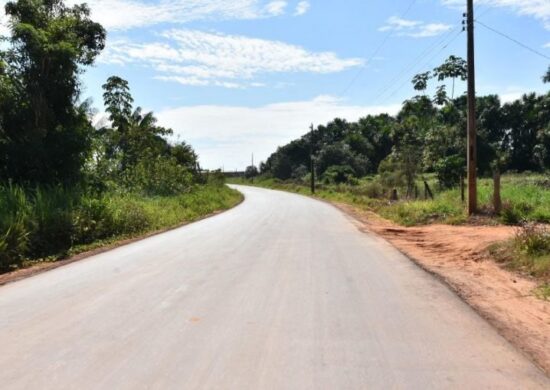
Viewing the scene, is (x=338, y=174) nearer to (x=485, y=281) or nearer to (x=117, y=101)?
(x=117, y=101)

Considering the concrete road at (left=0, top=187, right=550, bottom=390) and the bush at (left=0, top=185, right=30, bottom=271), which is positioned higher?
the bush at (left=0, top=185, right=30, bottom=271)

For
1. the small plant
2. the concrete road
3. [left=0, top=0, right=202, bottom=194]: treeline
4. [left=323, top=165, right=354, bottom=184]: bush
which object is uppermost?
[left=0, top=0, right=202, bottom=194]: treeline

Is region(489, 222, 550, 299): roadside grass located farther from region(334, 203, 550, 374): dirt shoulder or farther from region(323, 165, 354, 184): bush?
region(323, 165, 354, 184): bush

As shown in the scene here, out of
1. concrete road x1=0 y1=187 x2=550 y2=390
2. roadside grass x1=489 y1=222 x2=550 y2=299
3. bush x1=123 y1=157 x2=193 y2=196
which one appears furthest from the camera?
bush x1=123 y1=157 x2=193 y2=196

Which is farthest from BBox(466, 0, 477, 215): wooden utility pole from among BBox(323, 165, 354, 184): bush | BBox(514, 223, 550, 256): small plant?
BBox(323, 165, 354, 184): bush

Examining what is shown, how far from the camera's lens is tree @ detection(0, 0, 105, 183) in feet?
55.2

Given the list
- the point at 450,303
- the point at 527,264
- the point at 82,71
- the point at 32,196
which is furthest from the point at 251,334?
the point at 82,71

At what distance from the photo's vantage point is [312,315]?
6641mm

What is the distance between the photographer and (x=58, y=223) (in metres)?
13.8

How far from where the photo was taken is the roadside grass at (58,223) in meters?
11.9

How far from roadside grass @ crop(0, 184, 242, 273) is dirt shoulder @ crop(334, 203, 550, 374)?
27.5 ft

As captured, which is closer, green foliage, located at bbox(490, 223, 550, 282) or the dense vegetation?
green foliage, located at bbox(490, 223, 550, 282)

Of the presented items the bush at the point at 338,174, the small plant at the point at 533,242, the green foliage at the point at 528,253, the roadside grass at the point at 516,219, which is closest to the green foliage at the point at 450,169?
the roadside grass at the point at 516,219

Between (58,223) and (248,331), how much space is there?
9564mm
